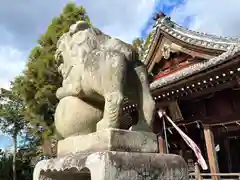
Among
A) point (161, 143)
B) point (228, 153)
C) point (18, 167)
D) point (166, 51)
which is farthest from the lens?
point (18, 167)

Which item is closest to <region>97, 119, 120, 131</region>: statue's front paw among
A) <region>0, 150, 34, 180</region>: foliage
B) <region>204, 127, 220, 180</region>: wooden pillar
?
<region>204, 127, 220, 180</region>: wooden pillar

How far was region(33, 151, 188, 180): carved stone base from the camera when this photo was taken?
1526 millimetres

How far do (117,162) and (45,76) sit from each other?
33.6 ft

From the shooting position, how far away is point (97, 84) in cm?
184

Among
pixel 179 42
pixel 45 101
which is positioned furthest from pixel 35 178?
pixel 179 42

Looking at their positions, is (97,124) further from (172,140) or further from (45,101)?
(172,140)

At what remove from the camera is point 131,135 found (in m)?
1.80

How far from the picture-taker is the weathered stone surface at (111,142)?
5.51 feet

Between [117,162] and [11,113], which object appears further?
[11,113]

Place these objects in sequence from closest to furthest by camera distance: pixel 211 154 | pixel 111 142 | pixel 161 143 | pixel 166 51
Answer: pixel 111 142, pixel 211 154, pixel 161 143, pixel 166 51

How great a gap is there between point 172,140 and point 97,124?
10832 mm

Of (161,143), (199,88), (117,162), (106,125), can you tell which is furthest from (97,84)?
(161,143)

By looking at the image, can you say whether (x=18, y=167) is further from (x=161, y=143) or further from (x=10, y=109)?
(x=161, y=143)

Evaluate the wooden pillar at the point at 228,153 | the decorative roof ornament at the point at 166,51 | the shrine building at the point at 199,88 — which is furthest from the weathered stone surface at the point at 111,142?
the decorative roof ornament at the point at 166,51
